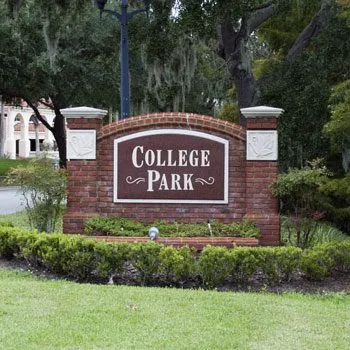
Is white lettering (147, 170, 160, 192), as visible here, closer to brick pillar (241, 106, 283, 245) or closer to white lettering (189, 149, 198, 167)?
white lettering (189, 149, 198, 167)

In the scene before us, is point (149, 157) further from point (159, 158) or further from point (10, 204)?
point (10, 204)

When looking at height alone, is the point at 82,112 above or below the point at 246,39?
below

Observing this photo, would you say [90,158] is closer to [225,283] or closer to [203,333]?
[225,283]

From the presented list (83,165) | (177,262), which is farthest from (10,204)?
(177,262)

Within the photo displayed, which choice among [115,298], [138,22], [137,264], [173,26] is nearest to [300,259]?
[137,264]

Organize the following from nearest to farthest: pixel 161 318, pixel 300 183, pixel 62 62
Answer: pixel 161 318 → pixel 300 183 → pixel 62 62

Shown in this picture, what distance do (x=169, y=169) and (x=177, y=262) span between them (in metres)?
2.78

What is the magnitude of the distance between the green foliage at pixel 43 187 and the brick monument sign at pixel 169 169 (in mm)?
211

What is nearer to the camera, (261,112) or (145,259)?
(145,259)

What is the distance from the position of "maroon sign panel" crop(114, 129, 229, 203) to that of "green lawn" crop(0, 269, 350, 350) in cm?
307

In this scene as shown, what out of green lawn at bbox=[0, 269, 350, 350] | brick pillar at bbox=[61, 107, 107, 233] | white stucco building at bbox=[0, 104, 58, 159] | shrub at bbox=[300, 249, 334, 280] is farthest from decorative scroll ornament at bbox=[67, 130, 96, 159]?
white stucco building at bbox=[0, 104, 58, 159]

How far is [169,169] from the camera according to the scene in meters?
10.0

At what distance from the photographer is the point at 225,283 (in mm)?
7688

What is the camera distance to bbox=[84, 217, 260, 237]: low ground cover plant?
9573 millimetres
